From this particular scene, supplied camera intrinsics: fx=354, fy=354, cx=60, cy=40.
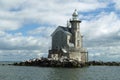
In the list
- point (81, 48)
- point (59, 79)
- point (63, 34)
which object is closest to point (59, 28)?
point (63, 34)

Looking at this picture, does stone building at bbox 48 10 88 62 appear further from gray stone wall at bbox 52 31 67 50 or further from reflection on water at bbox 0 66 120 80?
reflection on water at bbox 0 66 120 80

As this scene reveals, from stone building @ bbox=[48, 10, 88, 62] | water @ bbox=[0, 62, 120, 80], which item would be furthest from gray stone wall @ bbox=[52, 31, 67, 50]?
water @ bbox=[0, 62, 120, 80]

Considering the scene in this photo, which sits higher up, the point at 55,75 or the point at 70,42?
the point at 70,42

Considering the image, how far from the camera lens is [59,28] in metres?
90.8

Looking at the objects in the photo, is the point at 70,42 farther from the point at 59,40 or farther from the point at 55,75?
the point at 55,75

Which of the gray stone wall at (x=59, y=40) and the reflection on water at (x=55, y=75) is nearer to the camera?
the reflection on water at (x=55, y=75)

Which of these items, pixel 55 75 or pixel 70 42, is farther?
pixel 70 42

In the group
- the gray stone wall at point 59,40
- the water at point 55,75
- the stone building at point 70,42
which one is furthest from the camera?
the gray stone wall at point 59,40

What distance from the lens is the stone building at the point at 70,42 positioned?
88062 mm

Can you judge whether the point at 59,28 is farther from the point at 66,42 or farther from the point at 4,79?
the point at 4,79

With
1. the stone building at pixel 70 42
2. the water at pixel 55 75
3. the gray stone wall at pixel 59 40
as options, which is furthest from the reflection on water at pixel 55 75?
the gray stone wall at pixel 59 40

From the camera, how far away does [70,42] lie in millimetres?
91000

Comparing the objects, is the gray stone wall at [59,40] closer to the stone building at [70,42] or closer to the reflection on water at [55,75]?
the stone building at [70,42]

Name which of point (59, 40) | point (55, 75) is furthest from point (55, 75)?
point (59, 40)
